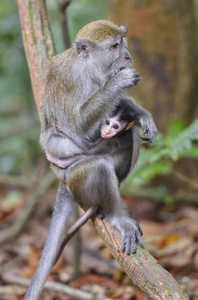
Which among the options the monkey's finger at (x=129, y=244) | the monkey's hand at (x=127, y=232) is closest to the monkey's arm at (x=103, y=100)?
the monkey's hand at (x=127, y=232)

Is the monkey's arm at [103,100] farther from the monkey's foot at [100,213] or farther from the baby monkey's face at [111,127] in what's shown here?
the monkey's foot at [100,213]

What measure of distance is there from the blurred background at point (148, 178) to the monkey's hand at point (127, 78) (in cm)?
129

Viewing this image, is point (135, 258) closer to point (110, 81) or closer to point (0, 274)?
point (110, 81)

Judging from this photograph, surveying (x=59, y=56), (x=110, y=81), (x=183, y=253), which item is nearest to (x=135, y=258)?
(x=110, y=81)

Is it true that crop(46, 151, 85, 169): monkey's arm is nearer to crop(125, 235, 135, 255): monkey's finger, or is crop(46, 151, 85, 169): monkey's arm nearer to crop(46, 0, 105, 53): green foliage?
crop(125, 235, 135, 255): monkey's finger

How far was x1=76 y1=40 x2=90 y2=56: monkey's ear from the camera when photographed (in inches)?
136

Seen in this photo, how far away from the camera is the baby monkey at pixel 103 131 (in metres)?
3.45

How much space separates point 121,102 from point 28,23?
1.17 metres

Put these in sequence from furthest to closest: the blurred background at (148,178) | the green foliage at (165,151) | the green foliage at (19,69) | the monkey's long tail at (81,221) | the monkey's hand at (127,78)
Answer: the green foliage at (19,69)
the blurred background at (148,178)
the green foliage at (165,151)
the monkey's long tail at (81,221)
the monkey's hand at (127,78)

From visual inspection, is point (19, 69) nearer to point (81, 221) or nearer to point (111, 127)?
point (111, 127)

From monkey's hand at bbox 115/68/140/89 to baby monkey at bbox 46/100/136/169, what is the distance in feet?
1.01

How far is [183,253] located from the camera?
16.2ft

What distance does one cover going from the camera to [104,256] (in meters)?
5.31

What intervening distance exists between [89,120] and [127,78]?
1.53 feet
